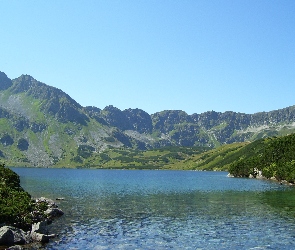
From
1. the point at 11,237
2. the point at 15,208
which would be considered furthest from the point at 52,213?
the point at 11,237

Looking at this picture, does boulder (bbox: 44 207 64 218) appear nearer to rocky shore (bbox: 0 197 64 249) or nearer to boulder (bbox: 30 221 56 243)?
rocky shore (bbox: 0 197 64 249)

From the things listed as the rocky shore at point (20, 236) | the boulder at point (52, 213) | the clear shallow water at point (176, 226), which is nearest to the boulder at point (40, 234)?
the rocky shore at point (20, 236)

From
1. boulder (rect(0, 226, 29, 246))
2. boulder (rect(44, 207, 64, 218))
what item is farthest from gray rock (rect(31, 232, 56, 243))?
boulder (rect(44, 207, 64, 218))

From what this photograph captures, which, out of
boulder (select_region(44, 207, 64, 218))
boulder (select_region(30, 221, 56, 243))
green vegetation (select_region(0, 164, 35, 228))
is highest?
green vegetation (select_region(0, 164, 35, 228))

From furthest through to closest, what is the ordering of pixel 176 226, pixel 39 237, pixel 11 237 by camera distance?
pixel 176 226 → pixel 39 237 → pixel 11 237

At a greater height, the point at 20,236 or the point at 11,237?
the point at 11,237

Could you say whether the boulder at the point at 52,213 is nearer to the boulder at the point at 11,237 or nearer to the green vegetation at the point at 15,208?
the green vegetation at the point at 15,208

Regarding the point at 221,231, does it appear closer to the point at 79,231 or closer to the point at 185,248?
the point at 185,248

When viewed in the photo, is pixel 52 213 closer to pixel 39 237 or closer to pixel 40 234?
pixel 40 234

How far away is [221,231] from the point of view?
Answer: 187 ft

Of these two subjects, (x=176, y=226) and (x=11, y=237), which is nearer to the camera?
(x=11, y=237)

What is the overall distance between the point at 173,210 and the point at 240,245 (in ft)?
117

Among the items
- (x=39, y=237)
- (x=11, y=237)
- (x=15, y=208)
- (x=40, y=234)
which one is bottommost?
(x=39, y=237)

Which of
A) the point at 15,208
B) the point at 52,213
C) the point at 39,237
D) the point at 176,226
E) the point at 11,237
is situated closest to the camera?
the point at 11,237
